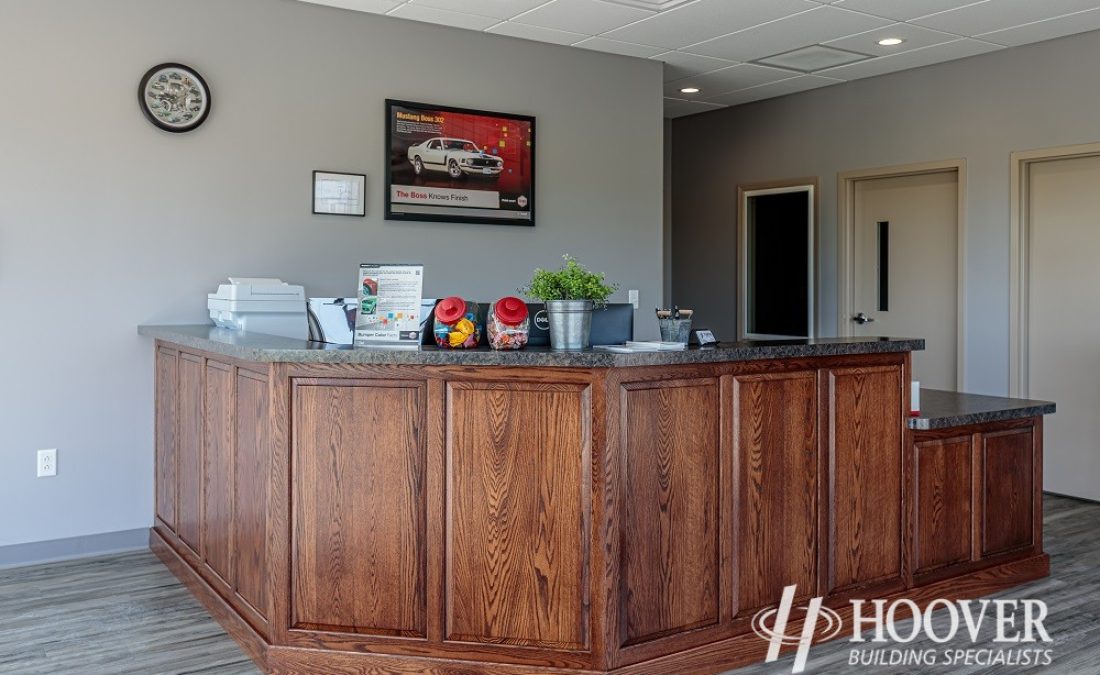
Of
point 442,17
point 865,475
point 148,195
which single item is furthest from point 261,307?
point 865,475

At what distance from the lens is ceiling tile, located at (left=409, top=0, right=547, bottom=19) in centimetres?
475

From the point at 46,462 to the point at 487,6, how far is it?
291 centimetres

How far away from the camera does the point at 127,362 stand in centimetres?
446

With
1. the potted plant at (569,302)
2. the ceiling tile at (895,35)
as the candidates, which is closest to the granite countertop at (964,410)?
the potted plant at (569,302)

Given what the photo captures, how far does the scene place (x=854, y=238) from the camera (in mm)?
6770

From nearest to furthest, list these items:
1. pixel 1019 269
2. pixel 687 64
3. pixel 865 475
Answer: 1. pixel 865 475
2. pixel 1019 269
3. pixel 687 64

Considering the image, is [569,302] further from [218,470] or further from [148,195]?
[148,195]

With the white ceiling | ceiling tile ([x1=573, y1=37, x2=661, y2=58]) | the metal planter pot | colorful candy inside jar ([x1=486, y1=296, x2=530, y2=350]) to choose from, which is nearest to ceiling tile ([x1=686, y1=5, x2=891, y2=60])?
the white ceiling

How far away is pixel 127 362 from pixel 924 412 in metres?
3.40

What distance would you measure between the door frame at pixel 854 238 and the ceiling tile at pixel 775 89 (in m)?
0.63

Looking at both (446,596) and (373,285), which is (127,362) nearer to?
(373,285)

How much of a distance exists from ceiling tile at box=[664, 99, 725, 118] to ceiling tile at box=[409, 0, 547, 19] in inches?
99.5

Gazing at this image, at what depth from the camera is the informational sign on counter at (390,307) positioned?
3.15 m

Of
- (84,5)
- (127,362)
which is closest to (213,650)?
(127,362)
